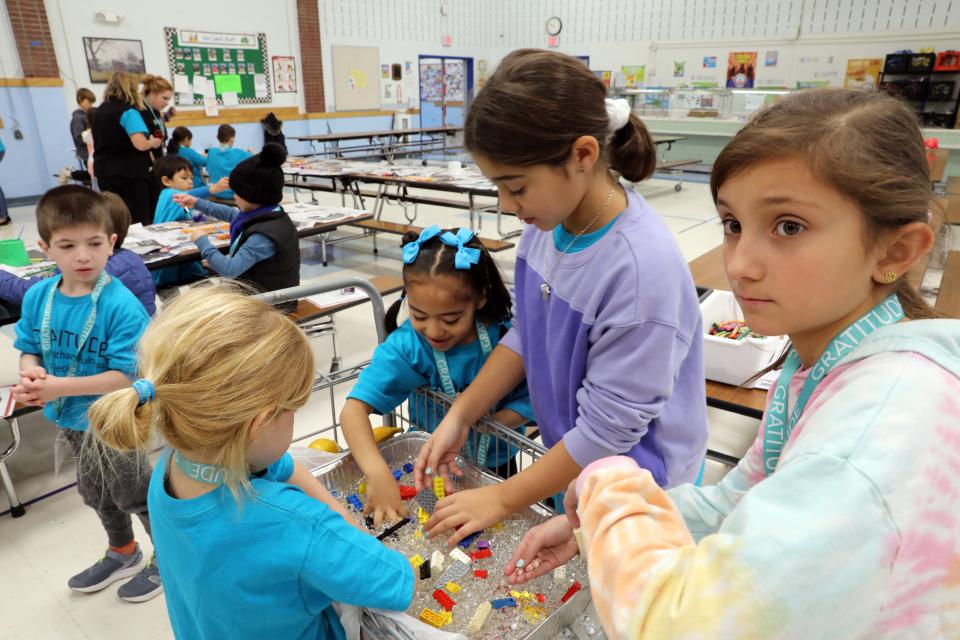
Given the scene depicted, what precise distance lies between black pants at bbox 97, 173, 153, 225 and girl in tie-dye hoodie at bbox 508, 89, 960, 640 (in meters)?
5.46

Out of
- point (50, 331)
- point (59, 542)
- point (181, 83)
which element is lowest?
point (59, 542)

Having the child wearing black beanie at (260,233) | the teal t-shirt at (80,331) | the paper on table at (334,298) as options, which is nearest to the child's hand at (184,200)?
the child wearing black beanie at (260,233)

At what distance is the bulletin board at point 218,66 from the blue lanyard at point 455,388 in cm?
1041

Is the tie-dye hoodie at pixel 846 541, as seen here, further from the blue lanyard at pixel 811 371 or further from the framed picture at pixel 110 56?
the framed picture at pixel 110 56

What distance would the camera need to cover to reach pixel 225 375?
2.86 feet

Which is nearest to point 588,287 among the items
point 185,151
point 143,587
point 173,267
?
point 143,587

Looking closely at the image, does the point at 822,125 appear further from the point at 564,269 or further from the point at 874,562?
the point at 564,269

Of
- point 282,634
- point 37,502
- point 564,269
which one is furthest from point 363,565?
point 37,502

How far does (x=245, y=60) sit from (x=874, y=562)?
12.2 meters

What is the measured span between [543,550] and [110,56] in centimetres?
1086

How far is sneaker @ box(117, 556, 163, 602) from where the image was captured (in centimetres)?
198

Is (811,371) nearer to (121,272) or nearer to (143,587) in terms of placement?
(143,587)

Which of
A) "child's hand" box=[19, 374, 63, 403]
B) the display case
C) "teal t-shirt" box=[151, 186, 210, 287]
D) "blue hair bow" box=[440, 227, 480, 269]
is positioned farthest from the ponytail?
the display case

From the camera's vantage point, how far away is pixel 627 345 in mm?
1021
